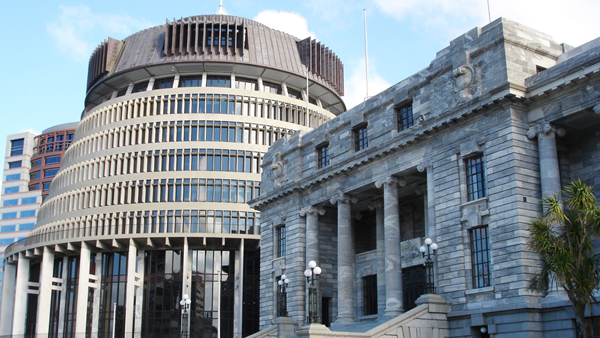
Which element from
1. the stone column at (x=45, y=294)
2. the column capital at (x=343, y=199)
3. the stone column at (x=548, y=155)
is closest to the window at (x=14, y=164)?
the stone column at (x=45, y=294)

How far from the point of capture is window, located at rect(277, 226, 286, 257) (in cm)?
5213

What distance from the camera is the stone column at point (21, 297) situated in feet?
257

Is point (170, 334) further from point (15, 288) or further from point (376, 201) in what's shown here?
point (376, 201)

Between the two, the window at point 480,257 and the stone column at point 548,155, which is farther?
the window at point 480,257

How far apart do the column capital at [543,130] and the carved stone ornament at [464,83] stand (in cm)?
376

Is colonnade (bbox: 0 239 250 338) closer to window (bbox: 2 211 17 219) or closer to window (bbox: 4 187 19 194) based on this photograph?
window (bbox: 2 211 17 219)

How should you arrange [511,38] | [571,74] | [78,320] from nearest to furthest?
[571,74], [511,38], [78,320]

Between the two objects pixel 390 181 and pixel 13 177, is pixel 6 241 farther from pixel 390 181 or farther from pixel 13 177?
pixel 390 181

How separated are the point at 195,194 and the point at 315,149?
27.7 m

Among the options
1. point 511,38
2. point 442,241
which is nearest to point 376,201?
point 442,241

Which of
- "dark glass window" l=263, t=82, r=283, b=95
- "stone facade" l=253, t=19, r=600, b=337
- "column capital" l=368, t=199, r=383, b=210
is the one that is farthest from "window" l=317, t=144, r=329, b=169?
"dark glass window" l=263, t=82, r=283, b=95

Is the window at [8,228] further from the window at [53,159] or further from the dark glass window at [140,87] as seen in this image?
the dark glass window at [140,87]

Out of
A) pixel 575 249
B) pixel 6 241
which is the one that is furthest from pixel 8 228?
pixel 575 249

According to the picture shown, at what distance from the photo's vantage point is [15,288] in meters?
82.8
